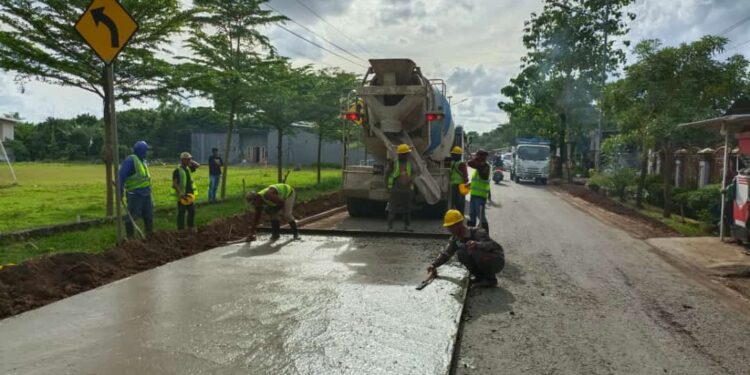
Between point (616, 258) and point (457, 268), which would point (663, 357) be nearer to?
point (457, 268)

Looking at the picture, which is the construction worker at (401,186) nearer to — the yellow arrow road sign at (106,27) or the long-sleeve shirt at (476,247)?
the long-sleeve shirt at (476,247)

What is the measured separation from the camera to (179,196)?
942 cm

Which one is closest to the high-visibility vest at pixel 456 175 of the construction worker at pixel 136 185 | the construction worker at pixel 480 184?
the construction worker at pixel 480 184

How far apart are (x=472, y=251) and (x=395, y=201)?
3703 millimetres

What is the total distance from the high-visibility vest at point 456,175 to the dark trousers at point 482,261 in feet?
14.8

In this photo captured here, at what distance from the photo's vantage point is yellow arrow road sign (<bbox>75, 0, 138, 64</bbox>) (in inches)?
261

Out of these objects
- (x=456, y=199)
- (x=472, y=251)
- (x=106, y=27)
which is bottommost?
(x=472, y=251)

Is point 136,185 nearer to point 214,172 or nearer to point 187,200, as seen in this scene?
point 187,200

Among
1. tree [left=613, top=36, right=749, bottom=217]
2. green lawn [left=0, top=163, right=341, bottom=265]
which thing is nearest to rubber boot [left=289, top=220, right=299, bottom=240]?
green lawn [left=0, top=163, right=341, bottom=265]

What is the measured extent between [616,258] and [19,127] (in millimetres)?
67382

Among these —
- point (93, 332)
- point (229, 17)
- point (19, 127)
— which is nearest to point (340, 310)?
point (93, 332)

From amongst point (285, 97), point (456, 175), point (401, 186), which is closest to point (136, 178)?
point (401, 186)

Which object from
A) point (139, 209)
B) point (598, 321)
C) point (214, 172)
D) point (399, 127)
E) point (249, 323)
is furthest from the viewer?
point (214, 172)

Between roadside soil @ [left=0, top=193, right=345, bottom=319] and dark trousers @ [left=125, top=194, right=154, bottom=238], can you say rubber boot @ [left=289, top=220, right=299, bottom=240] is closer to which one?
roadside soil @ [left=0, top=193, right=345, bottom=319]
